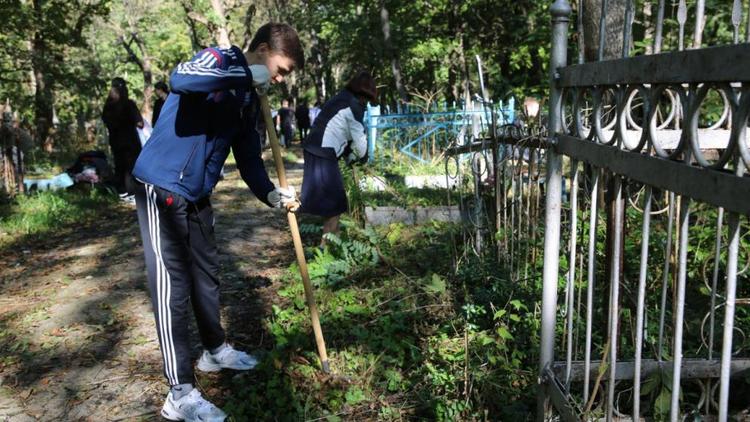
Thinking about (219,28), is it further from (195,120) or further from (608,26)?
(195,120)

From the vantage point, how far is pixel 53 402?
11.2 feet

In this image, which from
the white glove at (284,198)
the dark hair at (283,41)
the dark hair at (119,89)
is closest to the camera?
the dark hair at (283,41)

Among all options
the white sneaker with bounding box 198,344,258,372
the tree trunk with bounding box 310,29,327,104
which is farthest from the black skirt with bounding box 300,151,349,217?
the tree trunk with bounding box 310,29,327,104

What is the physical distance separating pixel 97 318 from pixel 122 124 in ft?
15.5

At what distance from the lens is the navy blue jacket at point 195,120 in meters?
2.88

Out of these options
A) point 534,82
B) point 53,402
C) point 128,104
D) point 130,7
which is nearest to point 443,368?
point 53,402

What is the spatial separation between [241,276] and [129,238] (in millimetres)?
2453

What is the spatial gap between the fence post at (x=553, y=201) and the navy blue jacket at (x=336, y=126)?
3.35m

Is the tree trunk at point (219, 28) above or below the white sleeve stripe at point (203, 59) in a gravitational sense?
above

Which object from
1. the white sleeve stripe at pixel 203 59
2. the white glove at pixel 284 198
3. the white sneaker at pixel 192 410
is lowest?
the white sneaker at pixel 192 410

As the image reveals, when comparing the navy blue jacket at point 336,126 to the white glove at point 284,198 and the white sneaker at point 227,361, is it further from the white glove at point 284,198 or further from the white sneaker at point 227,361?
the white sneaker at point 227,361

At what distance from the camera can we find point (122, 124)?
8727mm

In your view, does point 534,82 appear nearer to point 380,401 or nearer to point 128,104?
point 128,104

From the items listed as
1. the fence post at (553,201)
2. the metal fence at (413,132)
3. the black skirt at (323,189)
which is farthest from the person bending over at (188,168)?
the metal fence at (413,132)
